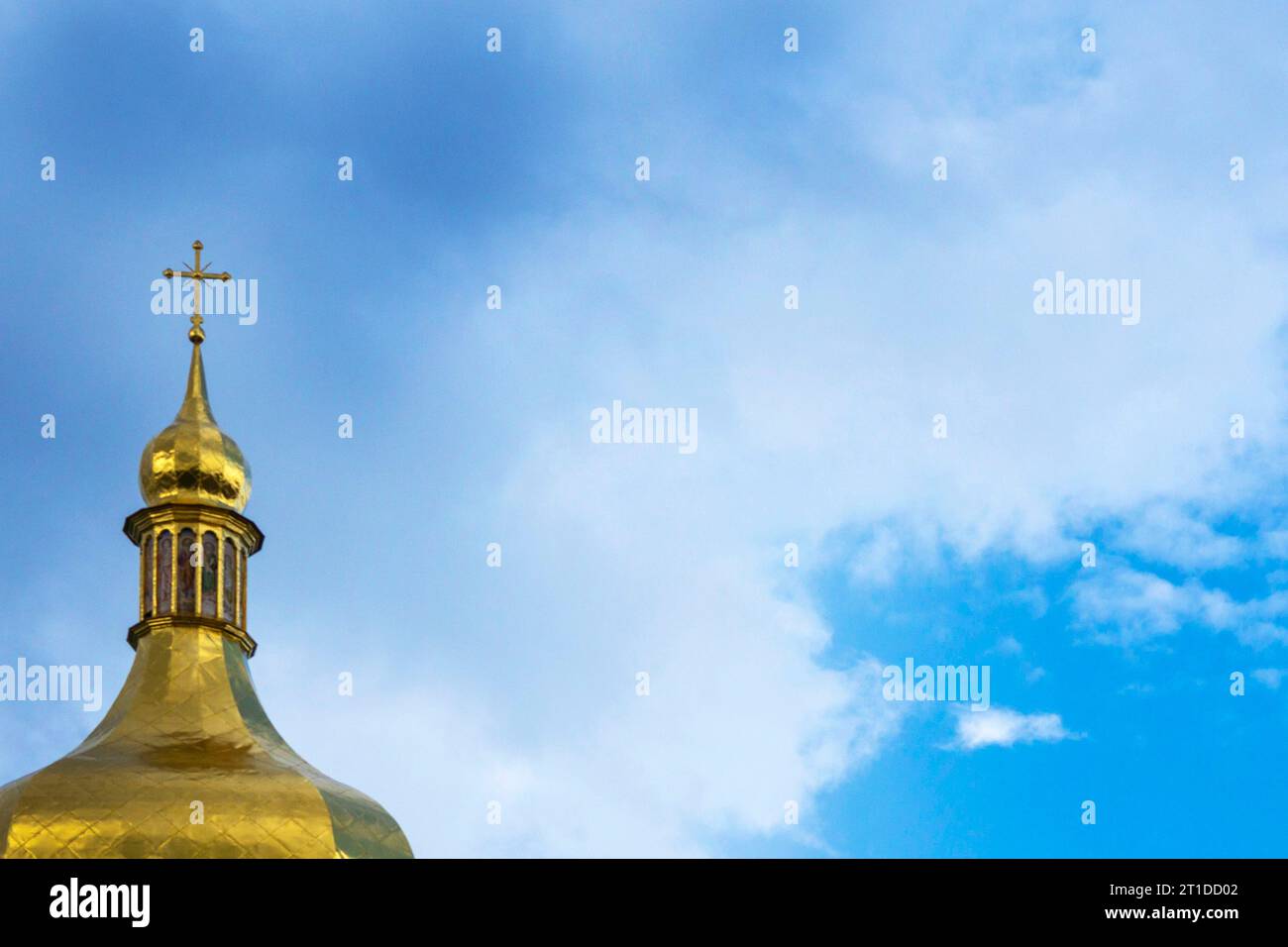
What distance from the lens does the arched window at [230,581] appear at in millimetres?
55875

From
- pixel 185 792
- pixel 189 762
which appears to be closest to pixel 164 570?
pixel 189 762

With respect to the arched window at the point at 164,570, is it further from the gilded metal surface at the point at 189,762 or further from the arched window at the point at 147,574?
the arched window at the point at 147,574

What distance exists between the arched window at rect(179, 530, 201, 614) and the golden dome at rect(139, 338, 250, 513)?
2.94 feet

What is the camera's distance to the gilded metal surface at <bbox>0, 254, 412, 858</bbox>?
48844 millimetres

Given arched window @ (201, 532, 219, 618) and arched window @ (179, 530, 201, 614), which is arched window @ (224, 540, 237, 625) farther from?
arched window @ (179, 530, 201, 614)

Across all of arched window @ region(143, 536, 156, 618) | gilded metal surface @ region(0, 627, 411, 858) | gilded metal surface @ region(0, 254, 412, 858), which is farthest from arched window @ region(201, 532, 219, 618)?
gilded metal surface @ region(0, 627, 411, 858)

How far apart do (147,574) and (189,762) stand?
6.54 metres

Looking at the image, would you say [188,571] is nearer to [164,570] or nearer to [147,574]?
[164,570]
